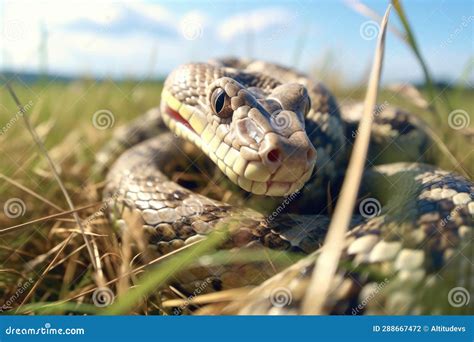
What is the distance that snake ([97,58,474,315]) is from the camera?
1.64 metres

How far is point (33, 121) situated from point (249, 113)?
2.13 meters

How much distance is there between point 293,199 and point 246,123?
55 centimetres

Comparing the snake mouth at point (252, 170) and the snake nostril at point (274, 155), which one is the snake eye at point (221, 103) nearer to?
the snake mouth at point (252, 170)

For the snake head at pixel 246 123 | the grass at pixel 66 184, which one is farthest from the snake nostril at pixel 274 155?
the grass at pixel 66 184

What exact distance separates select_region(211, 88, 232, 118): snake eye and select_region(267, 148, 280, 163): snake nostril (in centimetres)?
42

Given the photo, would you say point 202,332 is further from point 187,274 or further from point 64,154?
point 64,154

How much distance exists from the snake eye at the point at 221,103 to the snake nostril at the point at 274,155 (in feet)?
1.37

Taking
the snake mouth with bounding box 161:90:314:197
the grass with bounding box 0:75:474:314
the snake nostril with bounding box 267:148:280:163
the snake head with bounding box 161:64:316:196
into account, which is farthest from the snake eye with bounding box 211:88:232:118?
the grass with bounding box 0:75:474:314

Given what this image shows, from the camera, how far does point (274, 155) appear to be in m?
1.86

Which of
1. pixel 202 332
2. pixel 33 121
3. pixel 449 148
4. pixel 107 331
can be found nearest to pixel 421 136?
pixel 449 148

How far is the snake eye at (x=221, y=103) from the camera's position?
2205mm

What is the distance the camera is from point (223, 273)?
202cm

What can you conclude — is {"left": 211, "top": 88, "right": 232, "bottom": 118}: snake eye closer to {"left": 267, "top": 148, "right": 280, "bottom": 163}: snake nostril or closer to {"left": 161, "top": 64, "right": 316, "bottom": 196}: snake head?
{"left": 161, "top": 64, "right": 316, "bottom": 196}: snake head

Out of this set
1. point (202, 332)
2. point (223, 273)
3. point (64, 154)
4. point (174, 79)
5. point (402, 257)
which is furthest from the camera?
point (64, 154)
